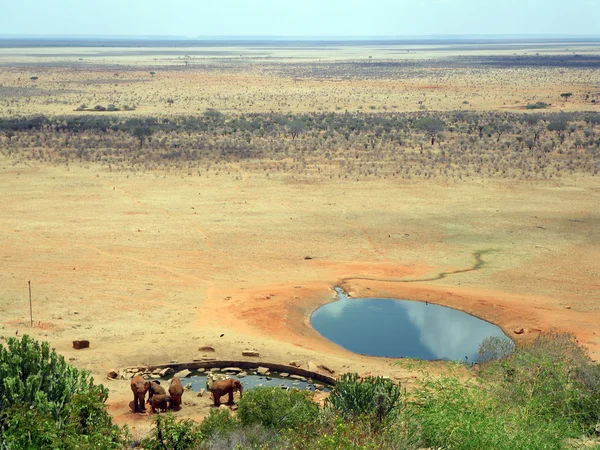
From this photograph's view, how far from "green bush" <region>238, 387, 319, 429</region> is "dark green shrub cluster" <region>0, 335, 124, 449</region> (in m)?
2.32

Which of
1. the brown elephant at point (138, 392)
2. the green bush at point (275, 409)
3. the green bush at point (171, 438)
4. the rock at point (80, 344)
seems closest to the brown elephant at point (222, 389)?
the brown elephant at point (138, 392)

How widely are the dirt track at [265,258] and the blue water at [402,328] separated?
0.54 m

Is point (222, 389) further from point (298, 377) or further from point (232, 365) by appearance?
point (232, 365)

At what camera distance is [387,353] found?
2220 cm

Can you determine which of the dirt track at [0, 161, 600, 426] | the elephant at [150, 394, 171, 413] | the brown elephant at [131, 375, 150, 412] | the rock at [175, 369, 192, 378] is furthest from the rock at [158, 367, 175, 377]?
the elephant at [150, 394, 171, 413]

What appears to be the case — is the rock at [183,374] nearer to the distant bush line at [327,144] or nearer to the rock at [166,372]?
the rock at [166,372]

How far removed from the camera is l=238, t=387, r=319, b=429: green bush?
15.0m

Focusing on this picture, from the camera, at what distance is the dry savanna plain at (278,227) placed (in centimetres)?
2303

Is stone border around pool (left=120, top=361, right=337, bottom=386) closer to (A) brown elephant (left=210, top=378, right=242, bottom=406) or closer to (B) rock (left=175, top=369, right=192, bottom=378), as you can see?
(B) rock (left=175, top=369, right=192, bottom=378)

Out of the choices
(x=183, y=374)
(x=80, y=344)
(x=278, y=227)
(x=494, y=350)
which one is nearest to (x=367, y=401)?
(x=183, y=374)

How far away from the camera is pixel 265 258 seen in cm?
3002

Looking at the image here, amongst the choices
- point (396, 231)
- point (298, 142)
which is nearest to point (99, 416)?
point (396, 231)

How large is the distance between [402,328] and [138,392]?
29.7ft

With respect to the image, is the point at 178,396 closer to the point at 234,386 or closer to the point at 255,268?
the point at 234,386
